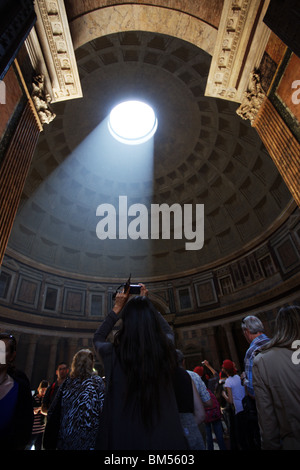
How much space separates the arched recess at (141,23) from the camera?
6.55 meters

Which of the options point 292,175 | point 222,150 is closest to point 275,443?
point 292,175

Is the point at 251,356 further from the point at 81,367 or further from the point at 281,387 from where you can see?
the point at 81,367

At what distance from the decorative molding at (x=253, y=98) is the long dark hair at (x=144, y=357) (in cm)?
665

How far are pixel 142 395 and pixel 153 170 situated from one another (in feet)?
62.0

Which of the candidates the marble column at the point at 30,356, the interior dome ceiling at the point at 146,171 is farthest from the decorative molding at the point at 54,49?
the marble column at the point at 30,356

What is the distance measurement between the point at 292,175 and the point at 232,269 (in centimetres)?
1178

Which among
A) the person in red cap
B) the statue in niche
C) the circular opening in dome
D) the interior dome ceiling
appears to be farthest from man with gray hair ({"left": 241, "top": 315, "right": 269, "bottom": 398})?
the circular opening in dome

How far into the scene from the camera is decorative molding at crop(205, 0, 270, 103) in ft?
18.6

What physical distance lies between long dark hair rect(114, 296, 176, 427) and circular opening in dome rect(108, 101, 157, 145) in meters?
18.1

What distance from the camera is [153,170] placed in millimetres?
19250

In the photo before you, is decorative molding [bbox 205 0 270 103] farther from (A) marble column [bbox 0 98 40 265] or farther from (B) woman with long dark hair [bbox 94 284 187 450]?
(B) woman with long dark hair [bbox 94 284 187 450]

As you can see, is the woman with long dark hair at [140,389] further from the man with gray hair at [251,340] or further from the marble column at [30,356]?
the marble column at [30,356]

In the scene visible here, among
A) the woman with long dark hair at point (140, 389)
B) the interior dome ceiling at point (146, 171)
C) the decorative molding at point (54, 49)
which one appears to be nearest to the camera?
the woman with long dark hair at point (140, 389)
